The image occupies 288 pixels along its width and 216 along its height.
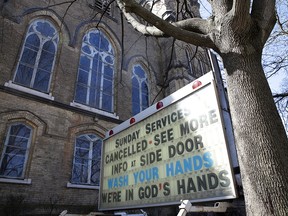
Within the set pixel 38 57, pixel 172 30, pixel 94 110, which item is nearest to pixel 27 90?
pixel 38 57

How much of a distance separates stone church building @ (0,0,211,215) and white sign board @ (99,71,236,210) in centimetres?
200

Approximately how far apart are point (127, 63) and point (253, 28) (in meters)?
10.9

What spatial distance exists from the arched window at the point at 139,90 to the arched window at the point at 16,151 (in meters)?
5.72

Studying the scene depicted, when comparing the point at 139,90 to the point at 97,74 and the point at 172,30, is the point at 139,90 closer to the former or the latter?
the point at 97,74

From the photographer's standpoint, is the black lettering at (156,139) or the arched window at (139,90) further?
the arched window at (139,90)

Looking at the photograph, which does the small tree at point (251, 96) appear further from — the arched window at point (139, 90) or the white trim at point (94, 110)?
the arched window at point (139, 90)

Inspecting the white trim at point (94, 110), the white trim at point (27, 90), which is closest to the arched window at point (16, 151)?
the white trim at point (27, 90)

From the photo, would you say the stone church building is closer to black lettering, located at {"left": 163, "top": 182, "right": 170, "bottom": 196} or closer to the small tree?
the small tree

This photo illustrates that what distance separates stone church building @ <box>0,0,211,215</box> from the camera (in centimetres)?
755

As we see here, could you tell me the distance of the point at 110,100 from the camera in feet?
38.2

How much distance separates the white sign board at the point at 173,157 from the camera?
2596mm

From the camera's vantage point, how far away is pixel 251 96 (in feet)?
7.94

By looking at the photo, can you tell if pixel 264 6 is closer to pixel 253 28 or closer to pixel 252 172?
pixel 253 28

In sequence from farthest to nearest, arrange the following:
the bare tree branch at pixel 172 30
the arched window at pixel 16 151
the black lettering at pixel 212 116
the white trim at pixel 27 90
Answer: the white trim at pixel 27 90
the arched window at pixel 16 151
the bare tree branch at pixel 172 30
the black lettering at pixel 212 116
